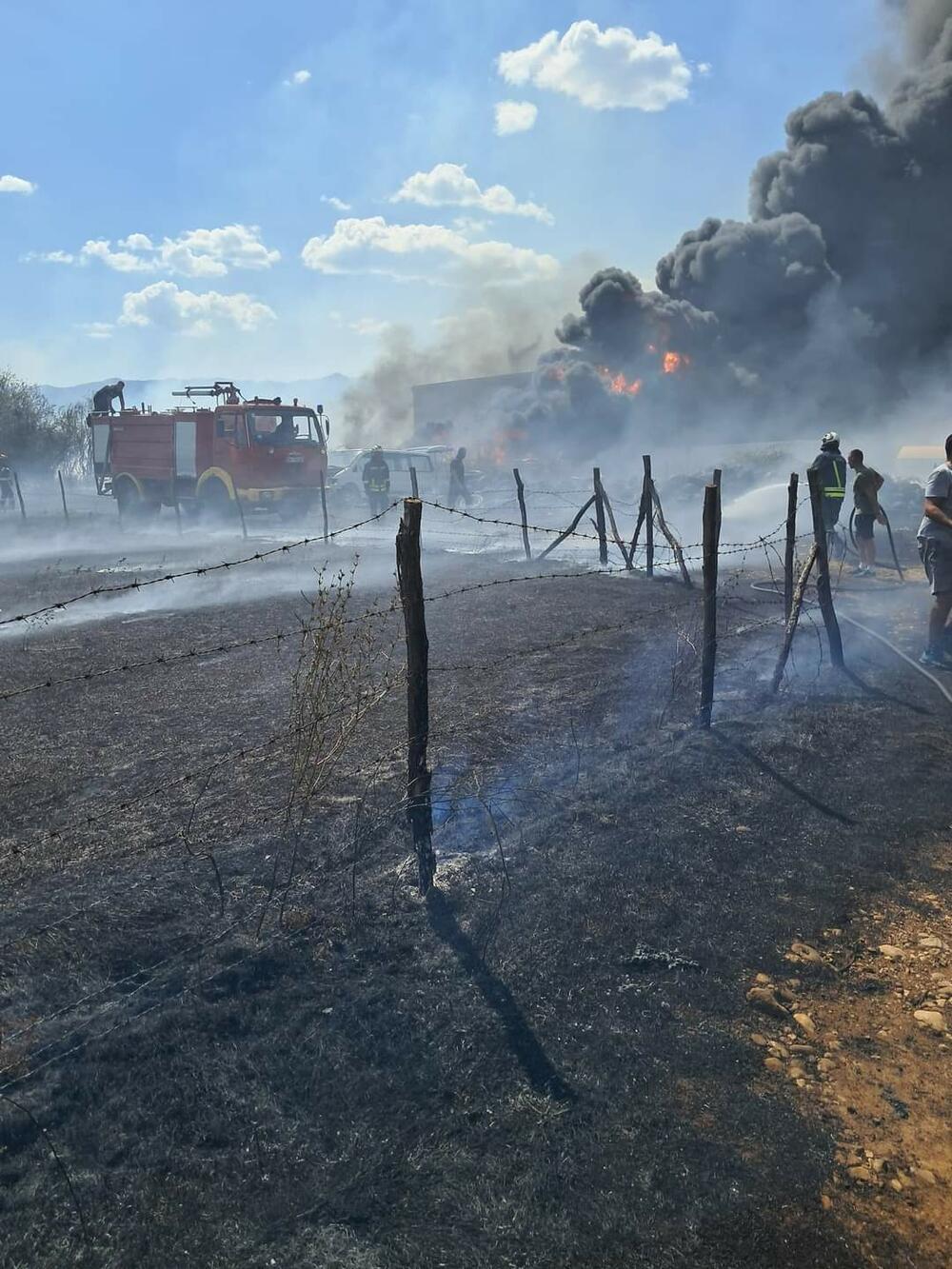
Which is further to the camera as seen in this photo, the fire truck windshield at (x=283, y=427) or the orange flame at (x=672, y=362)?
the orange flame at (x=672, y=362)

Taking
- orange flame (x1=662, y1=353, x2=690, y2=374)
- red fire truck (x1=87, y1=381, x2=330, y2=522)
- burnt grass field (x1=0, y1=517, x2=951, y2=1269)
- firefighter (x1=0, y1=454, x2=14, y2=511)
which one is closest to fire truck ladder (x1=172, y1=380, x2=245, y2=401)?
red fire truck (x1=87, y1=381, x2=330, y2=522)

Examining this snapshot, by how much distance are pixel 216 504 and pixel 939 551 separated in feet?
59.2

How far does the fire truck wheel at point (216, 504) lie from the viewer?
72.8 feet

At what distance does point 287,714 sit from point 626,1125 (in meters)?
4.71

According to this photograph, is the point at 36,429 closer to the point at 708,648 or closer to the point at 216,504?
the point at 216,504

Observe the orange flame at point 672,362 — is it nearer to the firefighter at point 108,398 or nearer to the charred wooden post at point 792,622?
the firefighter at point 108,398

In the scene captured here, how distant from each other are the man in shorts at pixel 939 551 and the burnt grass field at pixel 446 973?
754 mm

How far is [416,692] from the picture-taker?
4.50 m

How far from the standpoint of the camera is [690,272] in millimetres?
42312

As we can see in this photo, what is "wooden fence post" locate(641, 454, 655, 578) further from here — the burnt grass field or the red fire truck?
the red fire truck

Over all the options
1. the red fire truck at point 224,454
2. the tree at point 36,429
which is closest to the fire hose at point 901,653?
the red fire truck at point 224,454

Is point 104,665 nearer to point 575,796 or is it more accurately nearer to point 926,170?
point 575,796

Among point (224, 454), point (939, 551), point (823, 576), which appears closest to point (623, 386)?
point (224, 454)

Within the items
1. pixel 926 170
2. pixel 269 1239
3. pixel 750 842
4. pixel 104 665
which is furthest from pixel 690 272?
pixel 269 1239
